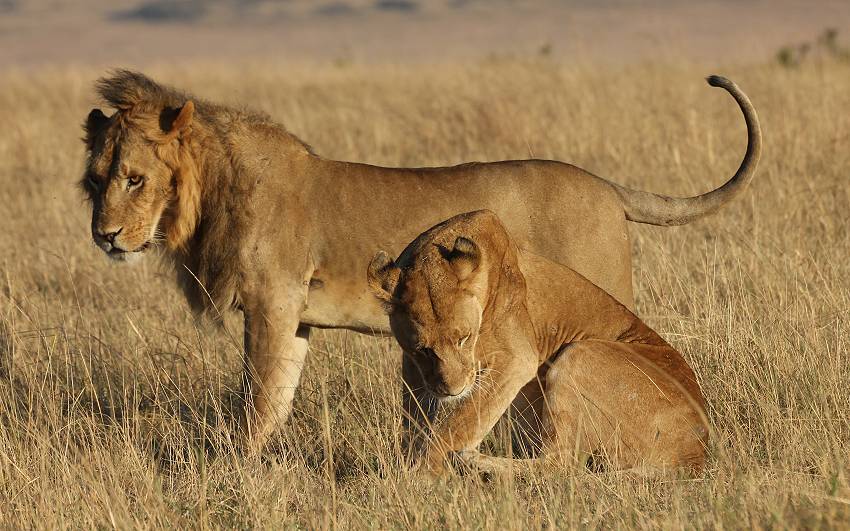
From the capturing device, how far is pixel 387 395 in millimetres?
5242

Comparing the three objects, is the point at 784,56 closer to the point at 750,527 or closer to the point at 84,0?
the point at 750,527

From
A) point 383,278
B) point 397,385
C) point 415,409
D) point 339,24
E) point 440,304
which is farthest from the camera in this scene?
point 339,24

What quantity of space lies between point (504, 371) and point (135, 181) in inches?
75.4

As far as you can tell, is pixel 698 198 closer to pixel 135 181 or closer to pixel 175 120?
pixel 175 120

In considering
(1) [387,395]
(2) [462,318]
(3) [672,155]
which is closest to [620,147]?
(3) [672,155]

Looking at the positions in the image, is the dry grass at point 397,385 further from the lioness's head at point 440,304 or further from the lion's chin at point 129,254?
the lion's chin at point 129,254

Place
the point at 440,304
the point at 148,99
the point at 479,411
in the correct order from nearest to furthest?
the point at 440,304, the point at 479,411, the point at 148,99

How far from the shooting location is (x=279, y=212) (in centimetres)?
539

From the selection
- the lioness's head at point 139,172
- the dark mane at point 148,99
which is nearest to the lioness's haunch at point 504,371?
the lioness's head at point 139,172

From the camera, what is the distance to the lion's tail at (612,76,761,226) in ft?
18.1

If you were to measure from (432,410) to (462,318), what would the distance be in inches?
21.9

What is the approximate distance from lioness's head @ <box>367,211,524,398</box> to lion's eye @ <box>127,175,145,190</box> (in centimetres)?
150

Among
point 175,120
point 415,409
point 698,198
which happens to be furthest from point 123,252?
point 698,198

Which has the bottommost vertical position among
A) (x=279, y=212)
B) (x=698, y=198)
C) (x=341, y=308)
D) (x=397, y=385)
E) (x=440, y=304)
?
(x=397, y=385)
